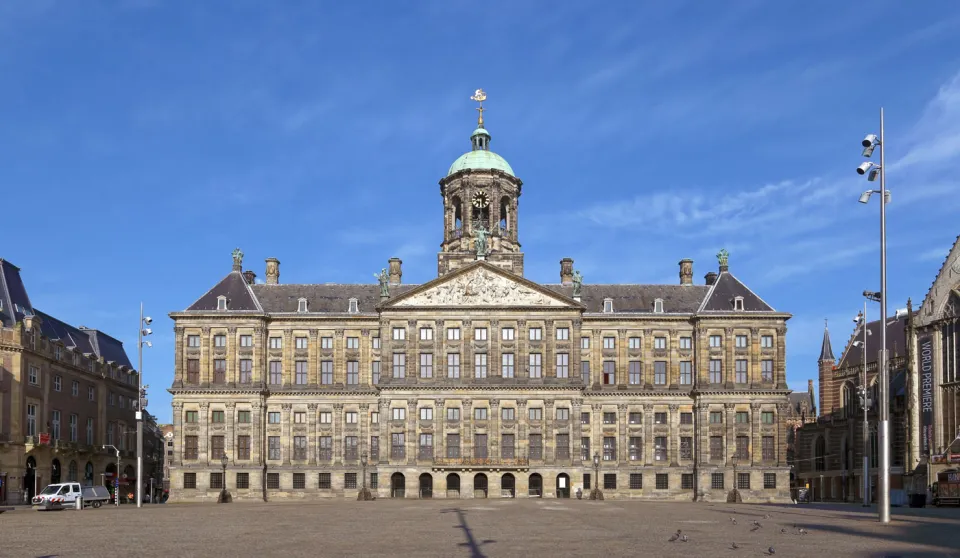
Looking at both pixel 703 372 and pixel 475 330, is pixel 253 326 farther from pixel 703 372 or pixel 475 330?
pixel 703 372

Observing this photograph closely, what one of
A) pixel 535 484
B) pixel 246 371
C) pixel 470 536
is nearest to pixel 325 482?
pixel 246 371

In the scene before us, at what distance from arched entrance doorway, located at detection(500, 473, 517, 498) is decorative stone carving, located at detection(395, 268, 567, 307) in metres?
14.7

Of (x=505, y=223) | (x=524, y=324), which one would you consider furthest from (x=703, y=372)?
(x=505, y=223)

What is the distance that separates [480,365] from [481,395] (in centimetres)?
263

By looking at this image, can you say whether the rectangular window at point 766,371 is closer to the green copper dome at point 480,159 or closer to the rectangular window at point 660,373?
the rectangular window at point 660,373

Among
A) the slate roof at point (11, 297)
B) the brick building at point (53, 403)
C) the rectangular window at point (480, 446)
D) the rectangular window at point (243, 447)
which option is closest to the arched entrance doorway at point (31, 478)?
the brick building at point (53, 403)

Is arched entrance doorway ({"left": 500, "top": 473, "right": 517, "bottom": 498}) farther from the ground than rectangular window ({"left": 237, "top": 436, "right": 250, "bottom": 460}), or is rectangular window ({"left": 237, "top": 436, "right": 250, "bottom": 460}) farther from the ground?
rectangular window ({"left": 237, "top": 436, "right": 250, "bottom": 460})

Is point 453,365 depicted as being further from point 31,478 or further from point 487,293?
point 31,478

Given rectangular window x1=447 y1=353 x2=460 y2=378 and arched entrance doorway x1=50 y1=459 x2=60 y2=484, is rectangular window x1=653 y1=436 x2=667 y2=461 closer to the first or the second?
rectangular window x1=447 y1=353 x2=460 y2=378

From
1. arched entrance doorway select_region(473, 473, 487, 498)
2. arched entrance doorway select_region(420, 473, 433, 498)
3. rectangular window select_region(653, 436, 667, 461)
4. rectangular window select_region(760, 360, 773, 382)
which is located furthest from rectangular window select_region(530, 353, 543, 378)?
rectangular window select_region(760, 360, 773, 382)

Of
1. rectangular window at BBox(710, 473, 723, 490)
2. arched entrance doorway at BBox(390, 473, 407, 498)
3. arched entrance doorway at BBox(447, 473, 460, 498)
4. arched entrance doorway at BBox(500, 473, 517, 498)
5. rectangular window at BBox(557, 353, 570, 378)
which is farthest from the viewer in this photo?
rectangular window at BBox(557, 353, 570, 378)

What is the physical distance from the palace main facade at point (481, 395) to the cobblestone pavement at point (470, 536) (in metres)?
43.8

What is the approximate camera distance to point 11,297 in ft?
274

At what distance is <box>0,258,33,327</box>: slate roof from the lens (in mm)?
81062
